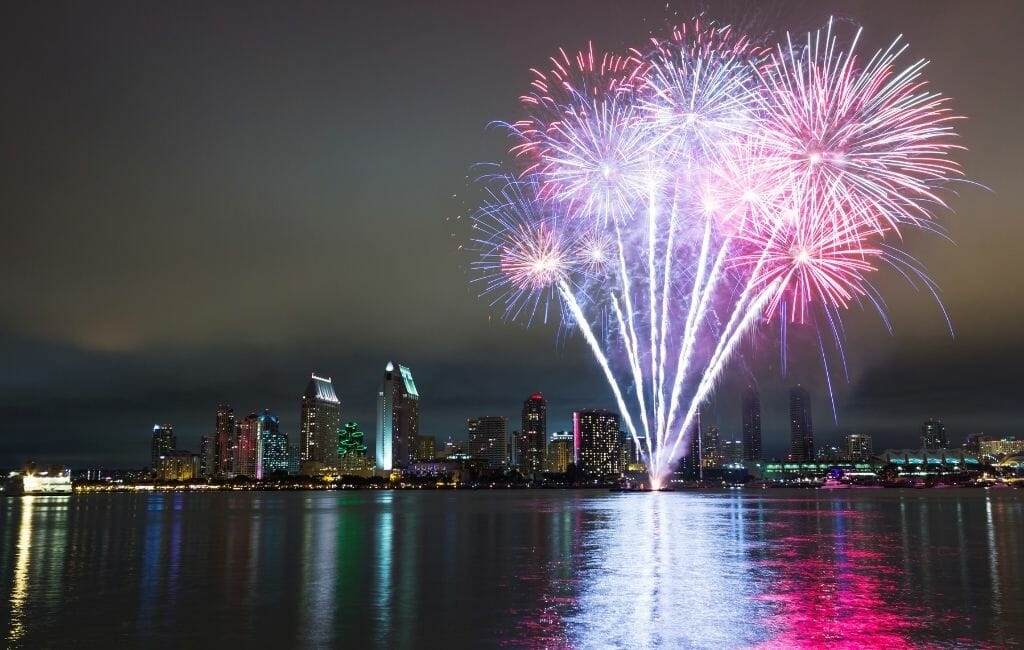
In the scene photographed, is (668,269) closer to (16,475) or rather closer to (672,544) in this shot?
(672,544)

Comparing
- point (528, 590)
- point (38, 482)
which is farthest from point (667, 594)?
point (38, 482)

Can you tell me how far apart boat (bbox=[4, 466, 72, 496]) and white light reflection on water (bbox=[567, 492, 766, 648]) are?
7323 inches

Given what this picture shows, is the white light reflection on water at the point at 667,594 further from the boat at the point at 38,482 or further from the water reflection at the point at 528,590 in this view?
the boat at the point at 38,482

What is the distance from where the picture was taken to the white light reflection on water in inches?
661

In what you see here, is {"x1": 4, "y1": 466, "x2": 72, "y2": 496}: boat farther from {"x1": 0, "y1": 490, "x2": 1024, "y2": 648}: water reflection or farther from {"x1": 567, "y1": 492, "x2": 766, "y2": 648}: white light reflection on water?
{"x1": 567, "y1": 492, "x2": 766, "y2": 648}: white light reflection on water

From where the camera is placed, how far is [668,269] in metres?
52.5

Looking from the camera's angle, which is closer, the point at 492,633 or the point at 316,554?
the point at 492,633

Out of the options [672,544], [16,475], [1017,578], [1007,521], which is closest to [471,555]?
[672,544]

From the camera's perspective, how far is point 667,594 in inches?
875

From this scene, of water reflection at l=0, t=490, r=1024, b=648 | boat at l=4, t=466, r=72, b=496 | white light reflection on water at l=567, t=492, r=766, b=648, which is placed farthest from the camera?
boat at l=4, t=466, r=72, b=496

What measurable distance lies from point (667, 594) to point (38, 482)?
20397 cm

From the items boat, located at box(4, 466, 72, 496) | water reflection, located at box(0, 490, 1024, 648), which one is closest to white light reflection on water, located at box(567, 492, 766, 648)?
water reflection, located at box(0, 490, 1024, 648)

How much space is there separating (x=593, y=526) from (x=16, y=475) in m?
186

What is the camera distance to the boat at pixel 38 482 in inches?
7303
